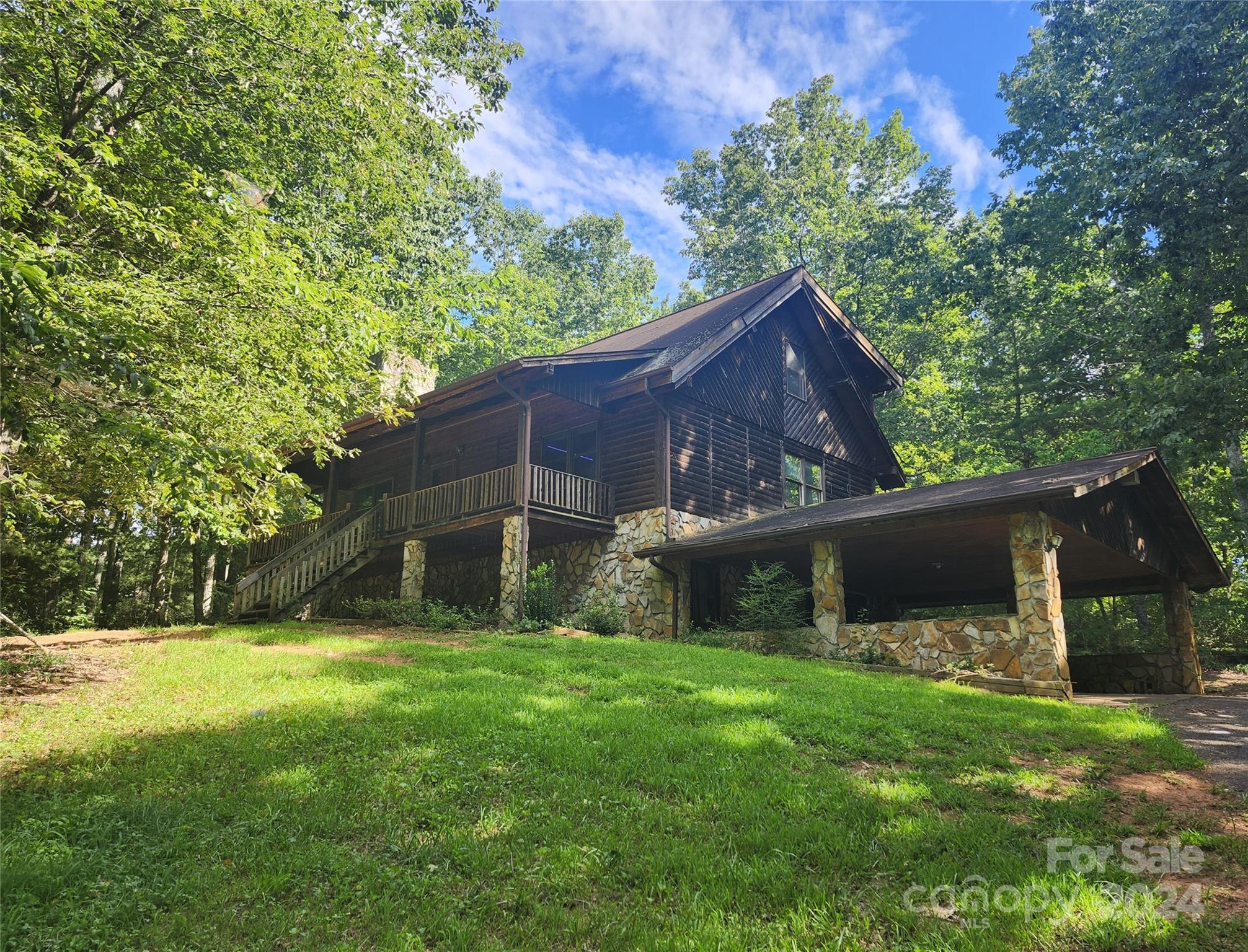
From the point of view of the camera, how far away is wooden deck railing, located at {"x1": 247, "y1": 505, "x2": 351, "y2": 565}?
69.4 feet

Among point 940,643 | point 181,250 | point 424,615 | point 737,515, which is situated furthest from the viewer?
point 737,515

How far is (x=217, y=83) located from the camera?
405 inches

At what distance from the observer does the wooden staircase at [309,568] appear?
595 inches

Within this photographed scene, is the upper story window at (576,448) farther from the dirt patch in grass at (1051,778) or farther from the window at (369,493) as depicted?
the dirt patch in grass at (1051,778)

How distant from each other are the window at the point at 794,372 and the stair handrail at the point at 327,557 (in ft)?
37.3

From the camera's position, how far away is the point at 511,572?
14.8 m

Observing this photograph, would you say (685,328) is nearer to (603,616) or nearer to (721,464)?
(721,464)

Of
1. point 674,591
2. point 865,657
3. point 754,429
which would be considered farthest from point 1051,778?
point 754,429

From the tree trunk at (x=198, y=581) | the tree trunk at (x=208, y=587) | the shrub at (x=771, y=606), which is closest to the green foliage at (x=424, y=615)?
the shrub at (x=771, y=606)

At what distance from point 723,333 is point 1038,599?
28.4 ft

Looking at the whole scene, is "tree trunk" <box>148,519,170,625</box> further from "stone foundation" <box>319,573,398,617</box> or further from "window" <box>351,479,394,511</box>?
"window" <box>351,479,394,511</box>

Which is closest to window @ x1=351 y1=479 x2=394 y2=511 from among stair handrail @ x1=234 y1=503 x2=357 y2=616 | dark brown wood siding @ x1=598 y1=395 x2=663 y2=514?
stair handrail @ x1=234 y1=503 x2=357 y2=616

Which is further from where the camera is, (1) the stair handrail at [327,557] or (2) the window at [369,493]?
(2) the window at [369,493]

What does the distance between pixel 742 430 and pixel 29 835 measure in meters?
16.3
